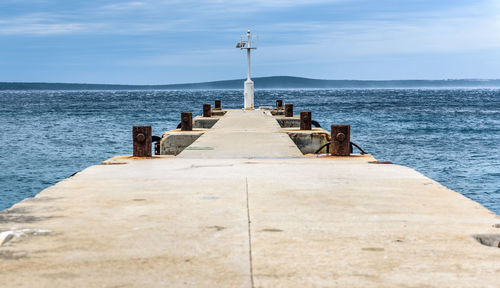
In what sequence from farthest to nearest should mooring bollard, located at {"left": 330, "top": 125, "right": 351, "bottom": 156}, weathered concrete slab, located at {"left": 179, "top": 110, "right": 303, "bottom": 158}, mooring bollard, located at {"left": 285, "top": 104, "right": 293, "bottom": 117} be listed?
mooring bollard, located at {"left": 285, "top": 104, "right": 293, "bottom": 117} → weathered concrete slab, located at {"left": 179, "top": 110, "right": 303, "bottom": 158} → mooring bollard, located at {"left": 330, "top": 125, "right": 351, "bottom": 156}

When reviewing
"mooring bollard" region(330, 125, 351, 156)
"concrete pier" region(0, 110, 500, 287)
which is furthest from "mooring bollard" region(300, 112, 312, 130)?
"concrete pier" region(0, 110, 500, 287)

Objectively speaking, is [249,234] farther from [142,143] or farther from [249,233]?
[142,143]

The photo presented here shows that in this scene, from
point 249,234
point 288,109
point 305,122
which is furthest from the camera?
point 288,109

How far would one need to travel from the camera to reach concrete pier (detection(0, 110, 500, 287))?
2830mm

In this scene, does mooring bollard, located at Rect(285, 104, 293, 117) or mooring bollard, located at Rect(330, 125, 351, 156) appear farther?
mooring bollard, located at Rect(285, 104, 293, 117)

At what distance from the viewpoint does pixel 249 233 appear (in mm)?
3590

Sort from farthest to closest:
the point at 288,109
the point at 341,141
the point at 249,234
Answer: the point at 288,109, the point at 341,141, the point at 249,234

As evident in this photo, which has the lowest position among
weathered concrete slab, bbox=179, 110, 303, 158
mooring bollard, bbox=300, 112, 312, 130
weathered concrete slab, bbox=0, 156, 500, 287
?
weathered concrete slab, bbox=179, 110, 303, 158

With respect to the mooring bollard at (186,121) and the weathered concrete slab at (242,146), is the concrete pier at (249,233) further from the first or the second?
the mooring bollard at (186,121)

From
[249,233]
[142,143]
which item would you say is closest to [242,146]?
[142,143]

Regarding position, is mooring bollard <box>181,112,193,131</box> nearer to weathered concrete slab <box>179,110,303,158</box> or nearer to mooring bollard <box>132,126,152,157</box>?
weathered concrete slab <box>179,110,303,158</box>

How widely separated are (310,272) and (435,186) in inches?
113

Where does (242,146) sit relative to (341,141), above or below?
below

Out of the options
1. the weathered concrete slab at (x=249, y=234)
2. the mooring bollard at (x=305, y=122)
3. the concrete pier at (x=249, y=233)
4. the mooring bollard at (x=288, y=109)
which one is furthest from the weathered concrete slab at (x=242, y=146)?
the mooring bollard at (x=288, y=109)
